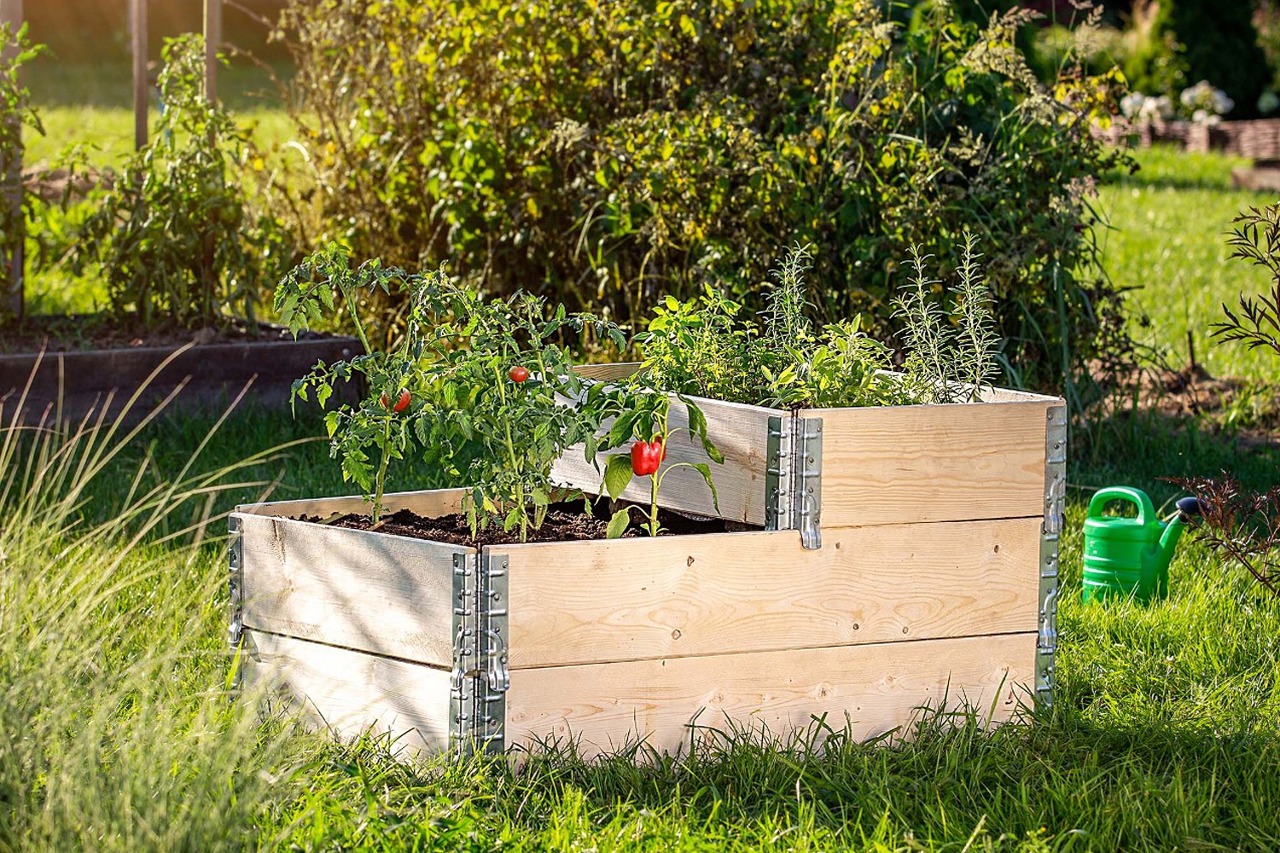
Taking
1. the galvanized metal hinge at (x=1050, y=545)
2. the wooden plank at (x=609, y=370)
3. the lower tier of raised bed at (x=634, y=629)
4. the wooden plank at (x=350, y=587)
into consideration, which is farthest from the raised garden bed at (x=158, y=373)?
the galvanized metal hinge at (x=1050, y=545)

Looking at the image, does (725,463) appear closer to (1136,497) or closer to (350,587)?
(350,587)

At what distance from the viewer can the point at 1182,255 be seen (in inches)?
388

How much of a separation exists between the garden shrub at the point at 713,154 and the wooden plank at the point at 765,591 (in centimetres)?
213

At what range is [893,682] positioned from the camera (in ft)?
9.50

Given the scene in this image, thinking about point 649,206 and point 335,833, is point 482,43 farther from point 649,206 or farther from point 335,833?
point 335,833

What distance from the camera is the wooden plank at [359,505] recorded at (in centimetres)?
298

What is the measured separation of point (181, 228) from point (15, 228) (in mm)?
579

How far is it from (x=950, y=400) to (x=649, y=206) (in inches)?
99.1

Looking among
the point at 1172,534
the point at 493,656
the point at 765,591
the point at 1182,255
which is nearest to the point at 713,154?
the point at 1172,534

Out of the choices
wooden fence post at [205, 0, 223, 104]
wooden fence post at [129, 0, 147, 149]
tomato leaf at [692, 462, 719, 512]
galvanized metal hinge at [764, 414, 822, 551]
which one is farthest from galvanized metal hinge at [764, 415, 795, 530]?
wooden fence post at [129, 0, 147, 149]

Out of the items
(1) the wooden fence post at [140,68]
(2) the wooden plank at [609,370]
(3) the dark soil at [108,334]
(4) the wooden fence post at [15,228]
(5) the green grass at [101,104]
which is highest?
(5) the green grass at [101,104]

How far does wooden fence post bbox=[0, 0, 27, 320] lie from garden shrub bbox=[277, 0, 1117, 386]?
1.15 metres

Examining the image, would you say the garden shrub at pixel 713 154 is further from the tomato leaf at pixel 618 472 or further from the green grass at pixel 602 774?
the tomato leaf at pixel 618 472

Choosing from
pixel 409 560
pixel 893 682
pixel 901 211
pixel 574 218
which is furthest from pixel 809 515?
pixel 574 218
